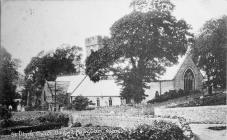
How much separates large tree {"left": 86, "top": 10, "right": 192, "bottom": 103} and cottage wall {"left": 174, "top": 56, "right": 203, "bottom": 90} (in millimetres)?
6343

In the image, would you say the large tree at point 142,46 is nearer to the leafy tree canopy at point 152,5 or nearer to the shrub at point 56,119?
the leafy tree canopy at point 152,5

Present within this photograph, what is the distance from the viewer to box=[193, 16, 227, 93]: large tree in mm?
29781

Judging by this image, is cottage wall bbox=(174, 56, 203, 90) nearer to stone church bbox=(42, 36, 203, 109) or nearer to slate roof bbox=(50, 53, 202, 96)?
stone church bbox=(42, 36, 203, 109)

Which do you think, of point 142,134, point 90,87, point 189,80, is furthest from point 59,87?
point 142,134

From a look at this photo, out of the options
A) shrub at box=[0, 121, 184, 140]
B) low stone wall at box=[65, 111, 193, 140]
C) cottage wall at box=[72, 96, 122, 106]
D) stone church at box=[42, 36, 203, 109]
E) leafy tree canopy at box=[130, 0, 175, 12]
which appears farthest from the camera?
cottage wall at box=[72, 96, 122, 106]

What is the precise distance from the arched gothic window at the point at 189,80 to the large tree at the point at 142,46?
25.4 feet

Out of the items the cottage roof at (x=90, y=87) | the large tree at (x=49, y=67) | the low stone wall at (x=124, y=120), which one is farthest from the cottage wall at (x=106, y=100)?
the large tree at (x=49, y=67)

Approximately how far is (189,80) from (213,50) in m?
9.44

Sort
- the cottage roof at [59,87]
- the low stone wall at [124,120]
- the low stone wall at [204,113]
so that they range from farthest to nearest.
A: the cottage roof at [59,87] → the low stone wall at [204,113] → the low stone wall at [124,120]

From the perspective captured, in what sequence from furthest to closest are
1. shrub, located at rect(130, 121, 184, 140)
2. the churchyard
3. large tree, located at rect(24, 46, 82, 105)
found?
large tree, located at rect(24, 46, 82, 105) → the churchyard → shrub, located at rect(130, 121, 184, 140)

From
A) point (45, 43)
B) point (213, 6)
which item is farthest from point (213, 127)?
point (45, 43)

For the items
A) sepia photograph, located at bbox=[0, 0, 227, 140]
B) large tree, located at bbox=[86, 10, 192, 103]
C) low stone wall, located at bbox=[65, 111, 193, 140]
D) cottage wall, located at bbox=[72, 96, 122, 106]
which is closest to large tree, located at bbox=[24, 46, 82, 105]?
sepia photograph, located at bbox=[0, 0, 227, 140]

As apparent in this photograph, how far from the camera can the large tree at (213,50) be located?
2978cm

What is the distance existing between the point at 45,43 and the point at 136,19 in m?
14.3
